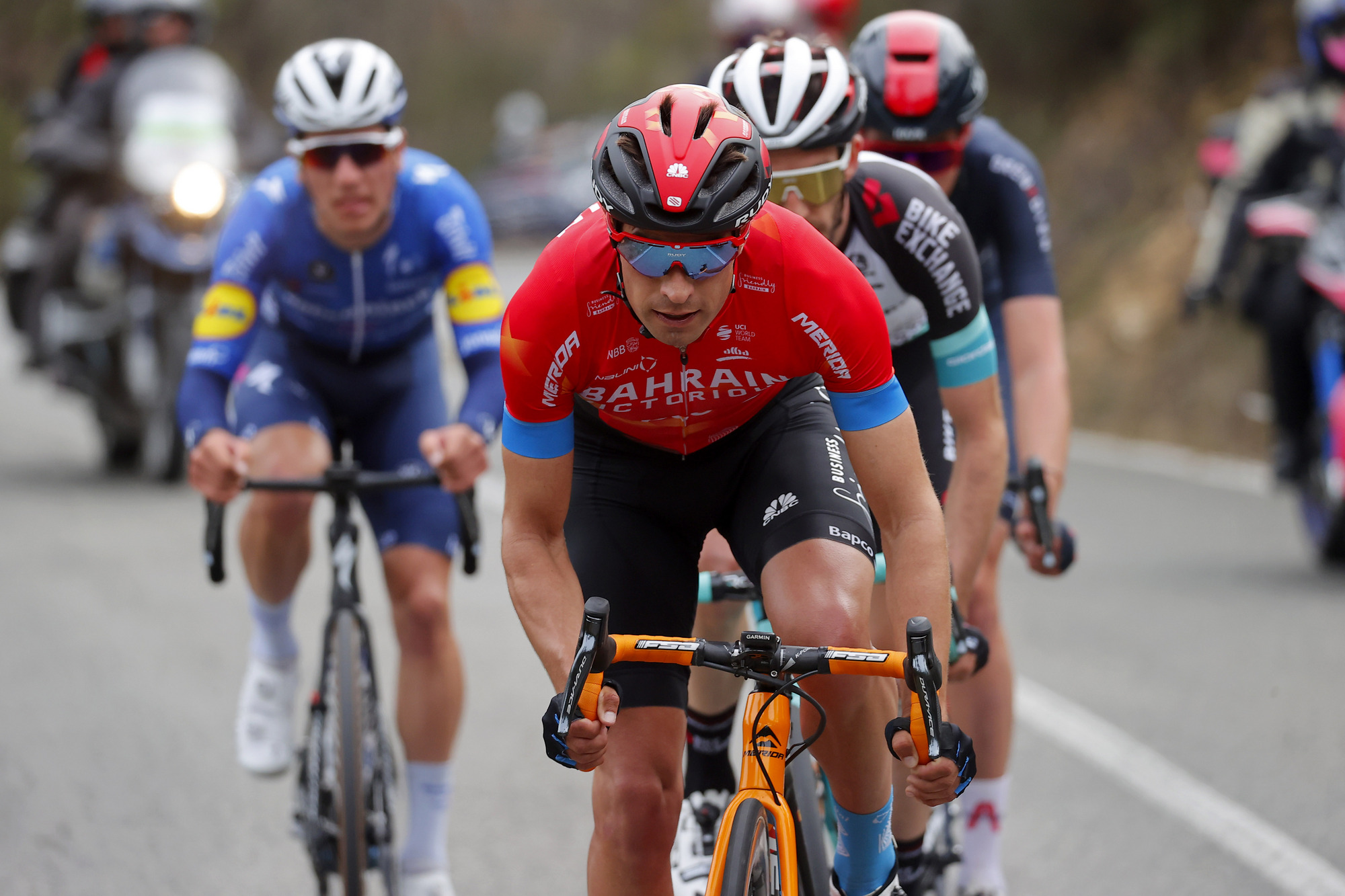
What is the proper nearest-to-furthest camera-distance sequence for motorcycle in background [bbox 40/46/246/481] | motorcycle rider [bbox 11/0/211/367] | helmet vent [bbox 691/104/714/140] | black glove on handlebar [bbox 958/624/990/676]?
helmet vent [bbox 691/104/714/140]
black glove on handlebar [bbox 958/624/990/676]
motorcycle in background [bbox 40/46/246/481]
motorcycle rider [bbox 11/0/211/367]

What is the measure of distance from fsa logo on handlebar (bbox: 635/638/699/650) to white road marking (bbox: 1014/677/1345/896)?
8.66 feet

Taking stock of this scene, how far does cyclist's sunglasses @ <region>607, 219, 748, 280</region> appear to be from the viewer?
3.16 m

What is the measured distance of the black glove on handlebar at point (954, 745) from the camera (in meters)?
2.98

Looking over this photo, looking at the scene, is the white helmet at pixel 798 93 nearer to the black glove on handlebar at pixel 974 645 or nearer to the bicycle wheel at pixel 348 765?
the black glove on handlebar at pixel 974 645

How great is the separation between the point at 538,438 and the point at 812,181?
957mm

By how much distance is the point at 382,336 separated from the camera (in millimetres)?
5141

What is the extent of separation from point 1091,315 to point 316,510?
26.4ft

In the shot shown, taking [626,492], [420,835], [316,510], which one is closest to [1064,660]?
[420,835]

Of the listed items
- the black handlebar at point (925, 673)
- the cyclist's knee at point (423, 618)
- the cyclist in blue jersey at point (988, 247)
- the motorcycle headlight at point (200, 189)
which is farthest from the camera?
the motorcycle headlight at point (200, 189)

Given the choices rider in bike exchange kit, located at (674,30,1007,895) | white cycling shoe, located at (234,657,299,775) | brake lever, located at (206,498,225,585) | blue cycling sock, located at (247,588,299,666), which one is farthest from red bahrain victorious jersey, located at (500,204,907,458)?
white cycling shoe, located at (234,657,299,775)

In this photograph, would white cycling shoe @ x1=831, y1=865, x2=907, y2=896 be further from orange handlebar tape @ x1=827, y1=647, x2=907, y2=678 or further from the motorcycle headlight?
the motorcycle headlight

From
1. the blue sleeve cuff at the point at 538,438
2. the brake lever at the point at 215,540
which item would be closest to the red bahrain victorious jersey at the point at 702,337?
the blue sleeve cuff at the point at 538,438

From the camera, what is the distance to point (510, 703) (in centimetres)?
686

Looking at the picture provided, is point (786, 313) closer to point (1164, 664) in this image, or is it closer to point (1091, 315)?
point (1164, 664)
